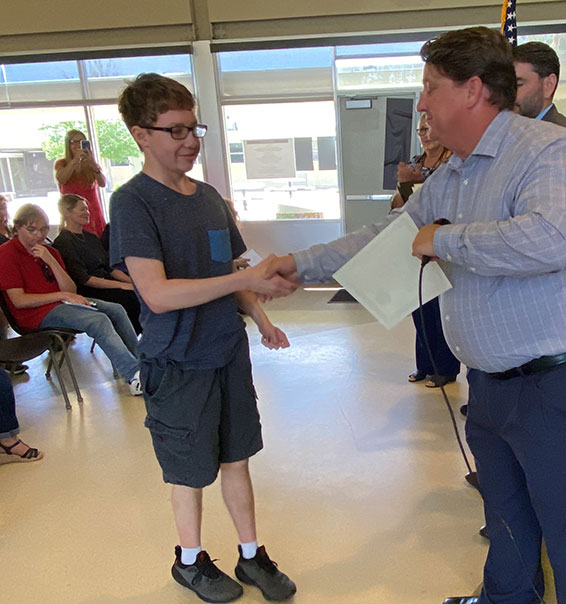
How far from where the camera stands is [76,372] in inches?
167

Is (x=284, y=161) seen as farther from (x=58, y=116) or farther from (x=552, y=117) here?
(x=552, y=117)

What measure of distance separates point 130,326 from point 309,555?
245 cm

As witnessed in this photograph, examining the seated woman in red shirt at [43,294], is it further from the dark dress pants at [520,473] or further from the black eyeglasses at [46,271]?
the dark dress pants at [520,473]

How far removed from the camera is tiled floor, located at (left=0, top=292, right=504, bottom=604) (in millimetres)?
1973

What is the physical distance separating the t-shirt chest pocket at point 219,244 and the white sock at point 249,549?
0.98 meters

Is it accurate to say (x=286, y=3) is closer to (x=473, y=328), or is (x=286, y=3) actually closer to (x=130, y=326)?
(x=130, y=326)

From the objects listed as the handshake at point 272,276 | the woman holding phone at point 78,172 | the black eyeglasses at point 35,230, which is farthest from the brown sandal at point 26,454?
the woman holding phone at point 78,172

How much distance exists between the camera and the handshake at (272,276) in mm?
1565

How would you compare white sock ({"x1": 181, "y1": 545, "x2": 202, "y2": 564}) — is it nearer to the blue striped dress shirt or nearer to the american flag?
the blue striped dress shirt

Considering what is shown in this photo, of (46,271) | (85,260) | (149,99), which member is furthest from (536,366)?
(85,260)

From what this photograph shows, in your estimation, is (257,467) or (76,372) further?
(76,372)

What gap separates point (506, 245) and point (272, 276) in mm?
649

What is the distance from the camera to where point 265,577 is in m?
1.88

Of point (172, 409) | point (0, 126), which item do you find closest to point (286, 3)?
point (0, 126)
